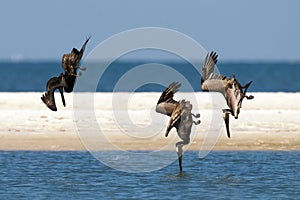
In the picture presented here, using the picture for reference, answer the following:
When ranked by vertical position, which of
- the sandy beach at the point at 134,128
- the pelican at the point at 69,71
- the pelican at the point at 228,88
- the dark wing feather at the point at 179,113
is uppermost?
the sandy beach at the point at 134,128

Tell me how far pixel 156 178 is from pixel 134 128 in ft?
25.0

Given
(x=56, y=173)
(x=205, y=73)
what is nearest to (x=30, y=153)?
(x=56, y=173)

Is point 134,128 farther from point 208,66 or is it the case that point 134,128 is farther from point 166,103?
point 208,66

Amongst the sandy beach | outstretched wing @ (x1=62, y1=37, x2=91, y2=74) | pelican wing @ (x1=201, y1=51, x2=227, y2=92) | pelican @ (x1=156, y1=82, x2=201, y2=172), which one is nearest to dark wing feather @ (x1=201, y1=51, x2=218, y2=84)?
pelican wing @ (x1=201, y1=51, x2=227, y2=92)

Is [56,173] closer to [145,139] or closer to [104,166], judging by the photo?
[104,166]

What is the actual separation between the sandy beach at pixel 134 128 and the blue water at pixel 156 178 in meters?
1.36

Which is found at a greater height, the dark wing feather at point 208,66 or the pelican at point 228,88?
the dark wing feather at point 208,66

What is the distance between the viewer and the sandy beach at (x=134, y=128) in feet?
96.5

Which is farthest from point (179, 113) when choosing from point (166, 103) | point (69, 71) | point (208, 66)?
point (69, 71)

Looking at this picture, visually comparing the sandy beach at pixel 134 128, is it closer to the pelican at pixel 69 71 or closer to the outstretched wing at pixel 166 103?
the outstretched wing at pixel 166 103

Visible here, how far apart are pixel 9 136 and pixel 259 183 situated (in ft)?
33.4

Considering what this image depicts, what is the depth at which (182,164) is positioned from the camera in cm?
2603

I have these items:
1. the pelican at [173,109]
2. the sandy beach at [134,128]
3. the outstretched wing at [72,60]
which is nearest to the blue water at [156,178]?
the sandy beach at [134,128]

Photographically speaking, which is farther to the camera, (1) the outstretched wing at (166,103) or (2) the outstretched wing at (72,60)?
(1) the outstretched wing at (166,103)
